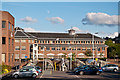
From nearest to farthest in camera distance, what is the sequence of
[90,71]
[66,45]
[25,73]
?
[25,73] → [90,71] → [66,45]

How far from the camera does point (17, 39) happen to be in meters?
79.2

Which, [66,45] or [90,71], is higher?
[66,45]

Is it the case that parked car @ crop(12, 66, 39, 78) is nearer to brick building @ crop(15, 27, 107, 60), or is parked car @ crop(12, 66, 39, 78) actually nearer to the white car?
the white car

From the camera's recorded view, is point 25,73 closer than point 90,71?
Yes

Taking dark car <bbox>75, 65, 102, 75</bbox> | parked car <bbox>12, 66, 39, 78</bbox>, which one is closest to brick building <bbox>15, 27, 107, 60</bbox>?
dark car <bbox>75, 65, 102, 75</bbox>

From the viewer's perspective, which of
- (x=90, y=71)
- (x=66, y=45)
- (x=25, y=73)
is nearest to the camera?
(x=25, y=73)

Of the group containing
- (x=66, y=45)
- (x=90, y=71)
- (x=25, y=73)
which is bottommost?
(x=90, y=71)

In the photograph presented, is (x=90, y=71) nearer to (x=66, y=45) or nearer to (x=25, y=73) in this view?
(x=25, y=73)

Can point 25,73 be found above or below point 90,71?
above

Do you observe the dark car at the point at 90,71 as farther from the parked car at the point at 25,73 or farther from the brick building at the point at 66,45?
the brick building at the point at 66,45

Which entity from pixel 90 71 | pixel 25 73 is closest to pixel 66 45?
pixel 90 71

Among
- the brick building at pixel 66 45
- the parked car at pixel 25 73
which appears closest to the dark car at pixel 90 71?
the parked car at pixel 25 73

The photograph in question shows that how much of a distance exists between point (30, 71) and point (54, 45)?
226ft

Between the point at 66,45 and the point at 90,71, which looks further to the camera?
the point at 66,45
